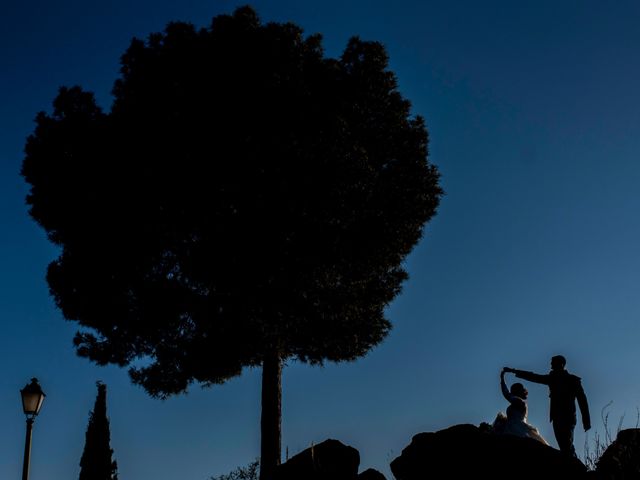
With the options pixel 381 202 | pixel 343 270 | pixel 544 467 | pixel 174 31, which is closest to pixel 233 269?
pixel 343 270

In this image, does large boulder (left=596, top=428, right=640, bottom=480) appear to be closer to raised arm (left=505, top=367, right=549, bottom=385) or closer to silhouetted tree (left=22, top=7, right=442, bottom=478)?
raised arm (left=505, top=367, right=549, bottom=385)

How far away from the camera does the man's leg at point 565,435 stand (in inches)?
449

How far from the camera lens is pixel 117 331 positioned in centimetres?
2000

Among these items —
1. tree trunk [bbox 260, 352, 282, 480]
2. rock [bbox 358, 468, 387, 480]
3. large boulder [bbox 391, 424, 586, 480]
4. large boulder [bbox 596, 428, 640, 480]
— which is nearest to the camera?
large boulder [bbox 596, 428, 640, 480]

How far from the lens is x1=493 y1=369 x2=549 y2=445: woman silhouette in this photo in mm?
11852

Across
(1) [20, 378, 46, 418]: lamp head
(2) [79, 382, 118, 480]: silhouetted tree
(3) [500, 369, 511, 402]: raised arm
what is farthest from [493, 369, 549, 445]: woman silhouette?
(2) [79, 382, 118, 480]: silhouetted tree

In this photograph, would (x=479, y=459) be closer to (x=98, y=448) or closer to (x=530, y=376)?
(x=530, y=376)

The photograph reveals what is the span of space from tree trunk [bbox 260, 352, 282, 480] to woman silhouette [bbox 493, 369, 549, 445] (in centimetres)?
804

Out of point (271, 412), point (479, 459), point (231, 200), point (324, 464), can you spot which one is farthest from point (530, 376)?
point (231, 200)

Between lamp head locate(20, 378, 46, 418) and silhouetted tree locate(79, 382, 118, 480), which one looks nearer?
lamp head locate(20, 378, 46, 418)

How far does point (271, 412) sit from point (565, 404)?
31.7 ft

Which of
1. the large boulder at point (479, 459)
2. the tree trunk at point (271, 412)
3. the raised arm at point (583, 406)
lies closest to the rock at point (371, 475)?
the large boulder at point (479, 459)

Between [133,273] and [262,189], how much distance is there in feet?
15.4

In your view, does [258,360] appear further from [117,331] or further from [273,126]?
[273,126]
